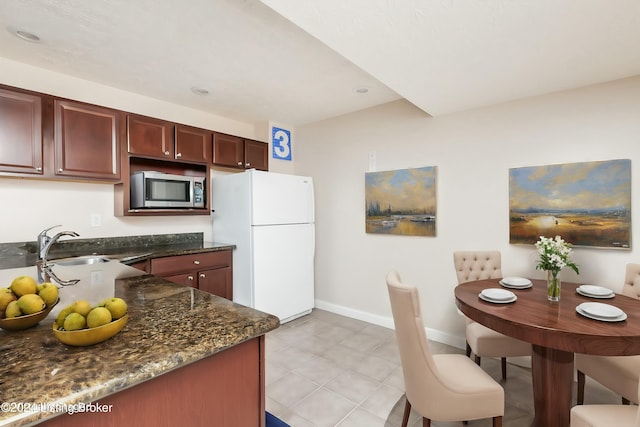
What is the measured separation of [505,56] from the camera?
1.91m

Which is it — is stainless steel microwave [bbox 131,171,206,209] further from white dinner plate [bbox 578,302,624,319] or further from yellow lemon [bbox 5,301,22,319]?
white dinner plate [bbox 578,302,624,319]

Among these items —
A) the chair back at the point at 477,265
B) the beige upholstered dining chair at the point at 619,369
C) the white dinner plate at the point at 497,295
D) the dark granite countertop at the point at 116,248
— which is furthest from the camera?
the chair back at the point at 477,265

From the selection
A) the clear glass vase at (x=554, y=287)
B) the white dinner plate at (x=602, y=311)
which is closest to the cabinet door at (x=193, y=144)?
the clear glass vase at (x=554, y=287)

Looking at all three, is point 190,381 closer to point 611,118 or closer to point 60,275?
point 60,275

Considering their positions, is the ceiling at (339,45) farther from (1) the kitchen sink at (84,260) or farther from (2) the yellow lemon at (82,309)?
(1) the kitchen sink at (84,260)

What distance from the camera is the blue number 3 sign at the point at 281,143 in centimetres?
409

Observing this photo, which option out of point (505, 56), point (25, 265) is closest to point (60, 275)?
point (25, 265)

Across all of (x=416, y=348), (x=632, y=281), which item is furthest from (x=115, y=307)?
(x=632, y=281)

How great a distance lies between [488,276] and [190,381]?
247 cm

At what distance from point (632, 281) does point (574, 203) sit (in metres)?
0.65

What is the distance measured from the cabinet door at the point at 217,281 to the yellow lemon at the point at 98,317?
7.67ft

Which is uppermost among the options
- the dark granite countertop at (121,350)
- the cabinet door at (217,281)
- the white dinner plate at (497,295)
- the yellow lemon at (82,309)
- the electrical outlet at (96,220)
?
the electrical outlet at (96,220)

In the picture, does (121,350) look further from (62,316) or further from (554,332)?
(554,332)

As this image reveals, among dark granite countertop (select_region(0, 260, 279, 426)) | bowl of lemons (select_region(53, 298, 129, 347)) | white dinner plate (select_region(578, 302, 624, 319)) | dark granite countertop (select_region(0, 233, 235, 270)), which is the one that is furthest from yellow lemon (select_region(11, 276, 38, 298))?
white dinner plate (select_region(578, 302, 624, 319))
